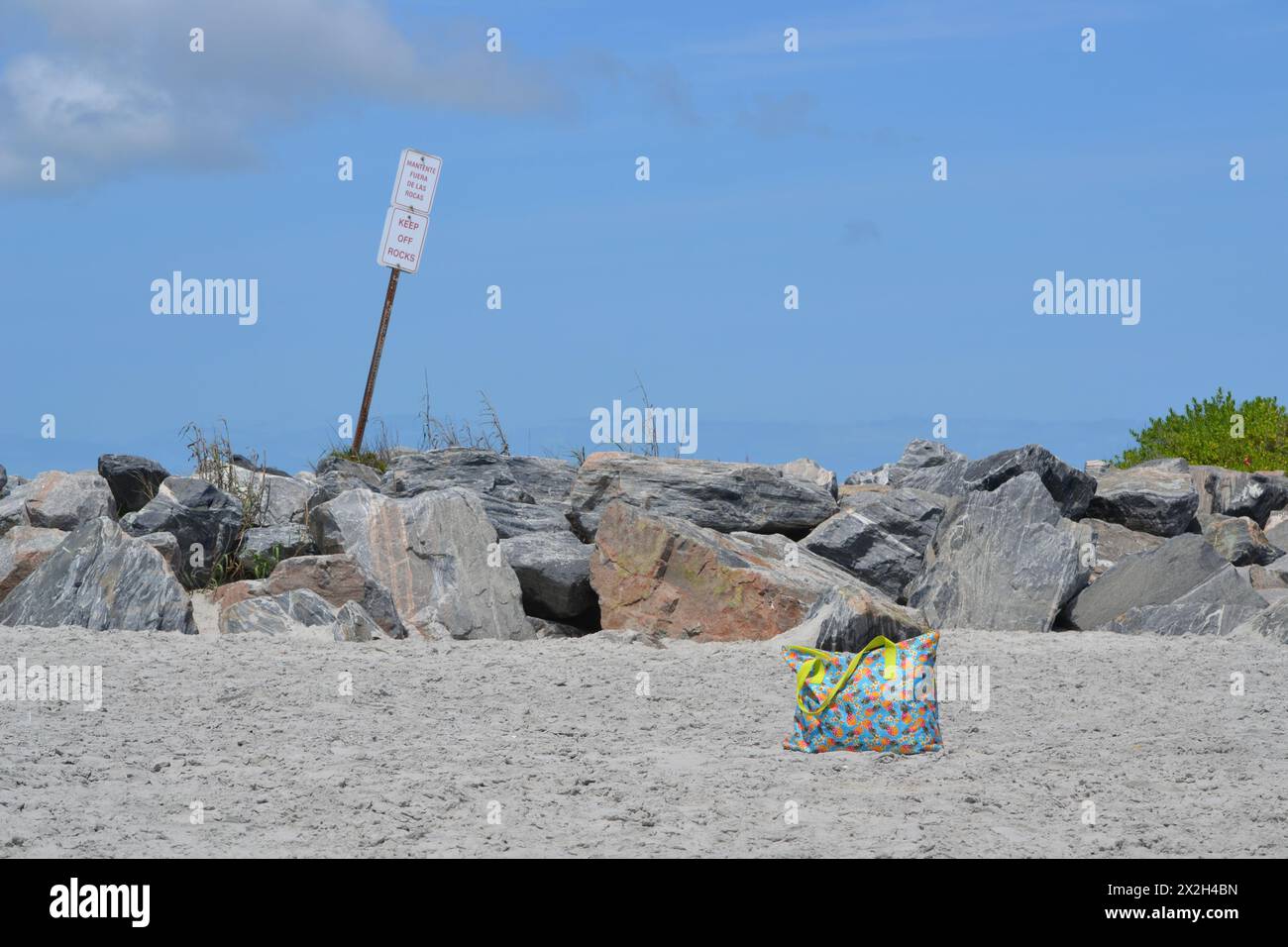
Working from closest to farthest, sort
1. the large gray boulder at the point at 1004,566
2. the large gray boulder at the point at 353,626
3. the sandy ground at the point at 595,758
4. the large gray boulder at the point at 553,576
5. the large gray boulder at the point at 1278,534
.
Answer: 1. the sandy ground at the point at 595,758
2. the large gray boulder at the point at 353,626
3. the large gray boulder at the point at 1004,566
4. the large gray boulder at the point at 553,576
5. the large gray boulder at the point at 1278,534

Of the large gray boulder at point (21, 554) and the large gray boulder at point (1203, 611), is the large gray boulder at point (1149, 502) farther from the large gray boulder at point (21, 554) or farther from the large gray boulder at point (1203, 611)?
the large gray boulder at point (21, 554)

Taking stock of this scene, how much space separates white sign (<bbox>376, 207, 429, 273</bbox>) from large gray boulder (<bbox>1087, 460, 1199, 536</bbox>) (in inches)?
338

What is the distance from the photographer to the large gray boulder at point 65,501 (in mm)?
12812

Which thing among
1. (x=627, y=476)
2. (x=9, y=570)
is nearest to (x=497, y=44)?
(x=627, y=476)

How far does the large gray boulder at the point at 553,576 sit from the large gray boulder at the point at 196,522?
2659 mm

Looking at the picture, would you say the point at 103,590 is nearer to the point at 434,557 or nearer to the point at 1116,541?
the point at 434,557

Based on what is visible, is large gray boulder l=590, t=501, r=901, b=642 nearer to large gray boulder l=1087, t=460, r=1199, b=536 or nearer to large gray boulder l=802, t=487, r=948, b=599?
large gray boulder l=802, t=487, r=948, b=599

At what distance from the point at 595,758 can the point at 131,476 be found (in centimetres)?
866

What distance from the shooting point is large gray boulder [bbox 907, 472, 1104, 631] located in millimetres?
10750

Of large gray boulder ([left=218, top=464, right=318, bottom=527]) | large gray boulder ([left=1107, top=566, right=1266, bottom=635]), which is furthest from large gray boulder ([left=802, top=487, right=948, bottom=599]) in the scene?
large gray boulder ([left=218, top=464, right=318, bottom=527])

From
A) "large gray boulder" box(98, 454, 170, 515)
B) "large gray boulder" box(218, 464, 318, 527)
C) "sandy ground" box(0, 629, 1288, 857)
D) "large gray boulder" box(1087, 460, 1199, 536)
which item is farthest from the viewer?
"large gray boulder" box(1087, 460, 1199, 536)

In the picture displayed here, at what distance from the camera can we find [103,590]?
32.4 feet

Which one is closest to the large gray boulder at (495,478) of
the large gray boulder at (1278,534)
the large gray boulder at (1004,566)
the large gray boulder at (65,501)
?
the large gray boulder at (65,501)
